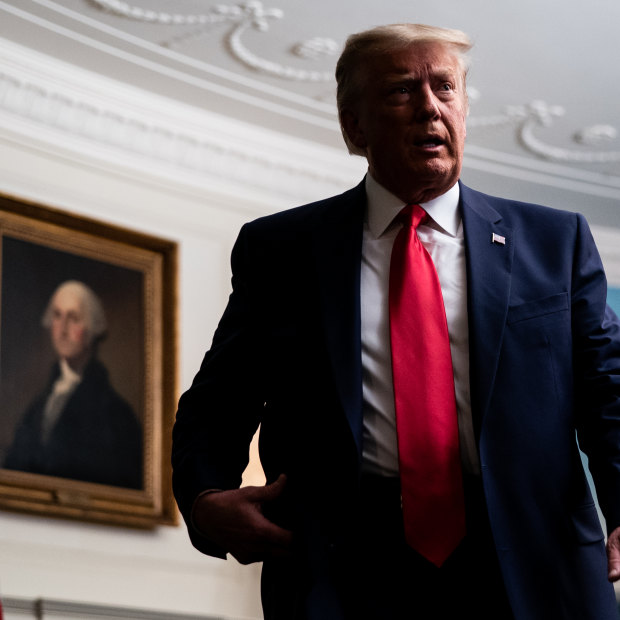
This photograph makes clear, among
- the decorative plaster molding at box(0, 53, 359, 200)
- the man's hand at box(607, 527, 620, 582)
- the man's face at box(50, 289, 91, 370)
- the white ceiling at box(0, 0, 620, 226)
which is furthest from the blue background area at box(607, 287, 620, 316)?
the man's hand at box(607, 527, 620, 582)

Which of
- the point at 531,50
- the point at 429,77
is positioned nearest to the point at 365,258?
the point at 429,77

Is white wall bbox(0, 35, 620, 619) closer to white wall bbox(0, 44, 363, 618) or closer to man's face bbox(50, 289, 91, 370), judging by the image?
white wall bbox(0, 44, 363, 618)

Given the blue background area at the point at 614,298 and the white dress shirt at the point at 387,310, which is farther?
the blue background area at the point at 614,298

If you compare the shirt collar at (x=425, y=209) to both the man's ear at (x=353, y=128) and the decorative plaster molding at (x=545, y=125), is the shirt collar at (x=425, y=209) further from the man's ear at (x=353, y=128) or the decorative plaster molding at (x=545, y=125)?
the decorative plaster molding at (x=545, y=125)

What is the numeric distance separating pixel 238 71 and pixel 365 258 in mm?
5930

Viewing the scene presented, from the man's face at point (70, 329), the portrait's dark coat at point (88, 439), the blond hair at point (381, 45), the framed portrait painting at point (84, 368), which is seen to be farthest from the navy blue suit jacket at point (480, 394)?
the man's face at point (70, 329)

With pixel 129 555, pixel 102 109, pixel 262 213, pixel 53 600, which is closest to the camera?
pixel 53 600

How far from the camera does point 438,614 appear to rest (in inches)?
85.6

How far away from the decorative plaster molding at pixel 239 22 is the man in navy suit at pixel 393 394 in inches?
204

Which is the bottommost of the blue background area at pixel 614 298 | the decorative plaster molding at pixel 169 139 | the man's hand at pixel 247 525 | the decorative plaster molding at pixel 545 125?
the man's hand at pixel 247 525

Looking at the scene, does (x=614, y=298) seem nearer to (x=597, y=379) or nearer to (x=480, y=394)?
(x=597, y=379)

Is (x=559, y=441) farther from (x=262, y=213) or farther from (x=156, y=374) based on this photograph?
(x=262, y=213)

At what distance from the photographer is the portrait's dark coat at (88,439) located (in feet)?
23.3

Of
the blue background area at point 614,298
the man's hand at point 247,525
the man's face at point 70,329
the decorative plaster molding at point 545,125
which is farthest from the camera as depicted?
the blue background area at point 614,298
